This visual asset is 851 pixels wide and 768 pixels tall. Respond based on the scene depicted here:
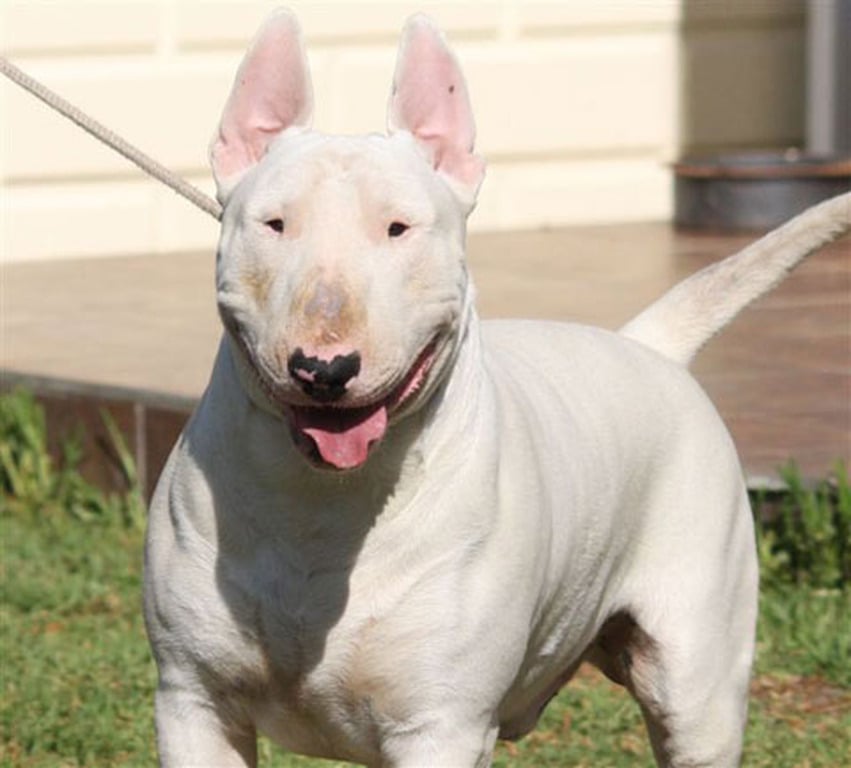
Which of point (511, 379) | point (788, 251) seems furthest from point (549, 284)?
point (511, 379)

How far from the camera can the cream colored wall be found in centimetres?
1209

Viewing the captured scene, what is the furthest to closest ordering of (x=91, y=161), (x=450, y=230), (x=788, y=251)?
(x=91, y=161) < (x=788, y=251) < (x=450, y=230)

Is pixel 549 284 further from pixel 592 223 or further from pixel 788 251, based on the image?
pixel 788 251

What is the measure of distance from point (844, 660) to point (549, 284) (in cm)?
460

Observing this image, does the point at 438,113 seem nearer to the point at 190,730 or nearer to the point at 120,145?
the point at 120,145

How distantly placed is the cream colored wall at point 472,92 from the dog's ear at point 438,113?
7.96m

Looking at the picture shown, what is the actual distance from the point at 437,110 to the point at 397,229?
308 millimetres

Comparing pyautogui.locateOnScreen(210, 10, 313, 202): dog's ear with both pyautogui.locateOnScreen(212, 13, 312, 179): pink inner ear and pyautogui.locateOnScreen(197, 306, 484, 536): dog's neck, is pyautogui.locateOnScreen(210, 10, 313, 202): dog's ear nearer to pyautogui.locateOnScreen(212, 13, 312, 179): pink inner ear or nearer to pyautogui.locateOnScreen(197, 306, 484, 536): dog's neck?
pyautogui.locateOnScreen(212, 13, 312, 179): pink inner ear

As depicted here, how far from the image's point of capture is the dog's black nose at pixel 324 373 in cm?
364

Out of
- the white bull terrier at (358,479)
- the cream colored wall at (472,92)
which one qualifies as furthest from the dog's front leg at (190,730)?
the cream colored wall at (472,92)

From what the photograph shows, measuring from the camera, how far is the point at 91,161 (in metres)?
12.2

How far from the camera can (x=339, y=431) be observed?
3.77 m

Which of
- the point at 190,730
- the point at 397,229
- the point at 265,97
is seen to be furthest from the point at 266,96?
the point at 190,730

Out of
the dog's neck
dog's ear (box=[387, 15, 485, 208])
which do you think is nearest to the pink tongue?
the dog's neck
